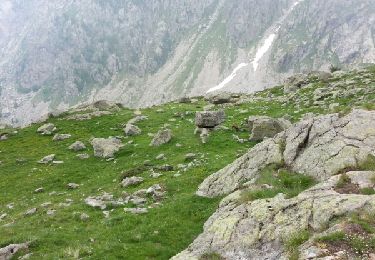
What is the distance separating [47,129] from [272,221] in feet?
177

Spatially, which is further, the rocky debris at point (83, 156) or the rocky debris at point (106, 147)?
the rocky debris at point (83, 156)

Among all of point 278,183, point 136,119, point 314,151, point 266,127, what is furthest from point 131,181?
point 136,119

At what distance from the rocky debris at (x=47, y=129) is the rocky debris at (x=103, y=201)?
3462 cm

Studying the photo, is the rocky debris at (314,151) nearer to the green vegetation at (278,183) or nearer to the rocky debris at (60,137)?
the green vegetation at (278,183)

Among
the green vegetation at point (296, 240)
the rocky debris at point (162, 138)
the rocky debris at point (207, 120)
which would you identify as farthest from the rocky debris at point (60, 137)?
the green vegetation at point (296, 240)

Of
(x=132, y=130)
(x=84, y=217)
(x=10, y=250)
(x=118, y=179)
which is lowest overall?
(x=118, y=179)

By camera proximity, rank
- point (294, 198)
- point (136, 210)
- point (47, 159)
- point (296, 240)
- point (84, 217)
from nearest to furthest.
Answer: point (296, 240), point (294, 198), point (136, 210), point (84, 217), point (47, 159)

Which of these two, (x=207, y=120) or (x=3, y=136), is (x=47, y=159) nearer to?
(x=207, y=120)

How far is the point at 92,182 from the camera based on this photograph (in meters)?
40.7

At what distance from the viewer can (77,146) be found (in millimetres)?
54875

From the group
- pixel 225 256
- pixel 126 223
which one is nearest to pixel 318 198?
pixel 225 256

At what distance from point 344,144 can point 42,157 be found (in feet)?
129

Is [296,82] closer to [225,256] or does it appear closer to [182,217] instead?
[182,217]

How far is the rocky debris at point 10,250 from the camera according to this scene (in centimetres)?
2349
